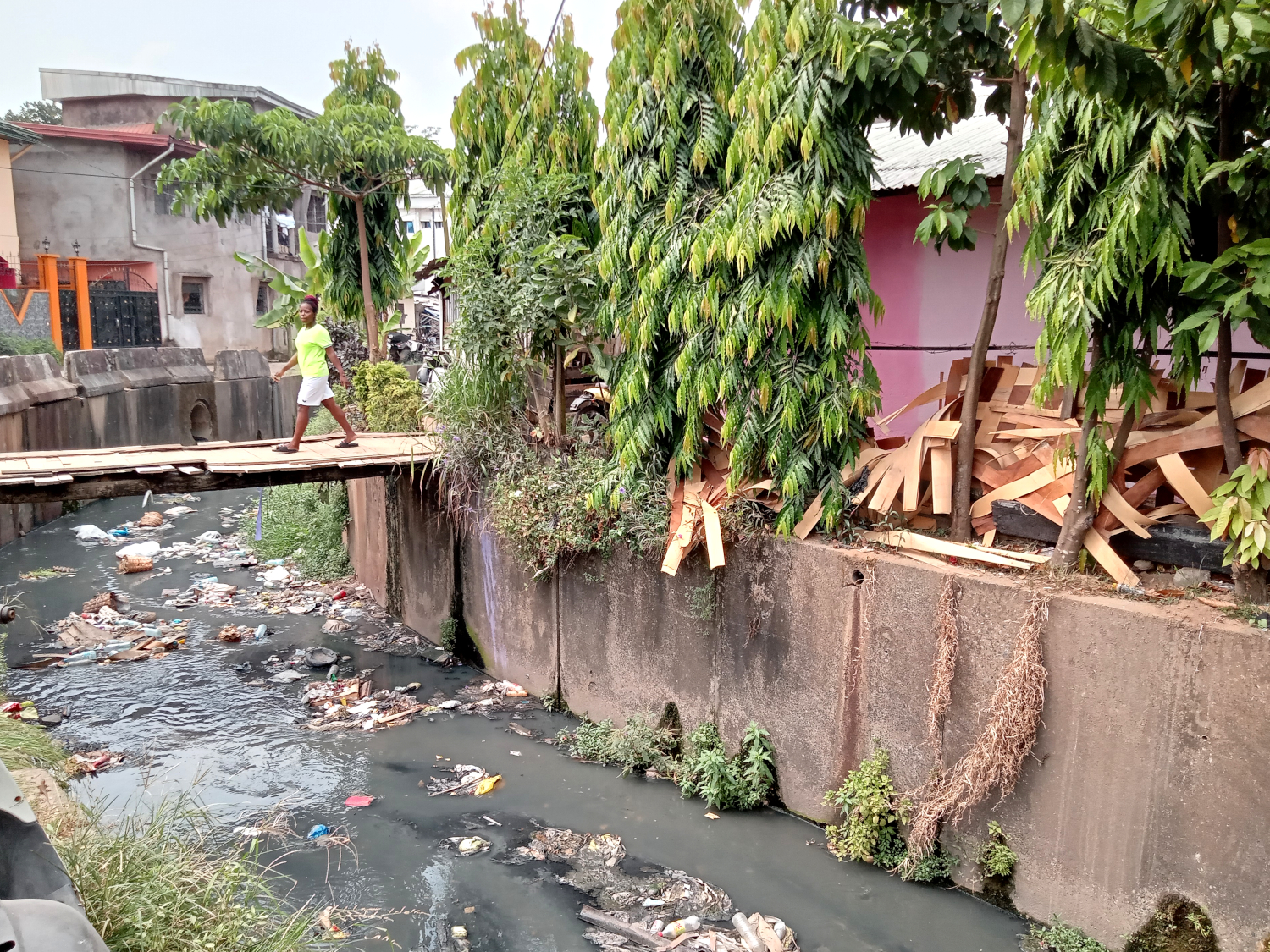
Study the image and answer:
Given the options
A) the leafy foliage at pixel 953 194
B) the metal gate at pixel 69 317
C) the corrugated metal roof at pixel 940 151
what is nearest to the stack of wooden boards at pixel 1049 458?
the leafy foliage at pixel 953 194

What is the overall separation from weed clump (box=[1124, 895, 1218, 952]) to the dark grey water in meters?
0.64

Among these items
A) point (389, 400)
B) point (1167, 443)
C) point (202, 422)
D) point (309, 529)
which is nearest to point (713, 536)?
point (1167, 443)

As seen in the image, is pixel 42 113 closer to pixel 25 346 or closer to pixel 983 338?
pixel 25 346

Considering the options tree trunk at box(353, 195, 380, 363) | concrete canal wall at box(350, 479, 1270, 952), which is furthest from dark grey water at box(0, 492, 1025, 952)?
tree trunk at box(353, 195, 380, 363)

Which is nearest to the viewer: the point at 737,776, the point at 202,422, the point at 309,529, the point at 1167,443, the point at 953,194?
the point at 1167,443

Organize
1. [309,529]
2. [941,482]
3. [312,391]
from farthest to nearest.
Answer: [309,529]
[312,391]
[941,482]

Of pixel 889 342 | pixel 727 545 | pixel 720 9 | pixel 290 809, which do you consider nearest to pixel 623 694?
pixel 727 545

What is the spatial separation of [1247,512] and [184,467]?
703 centimetres

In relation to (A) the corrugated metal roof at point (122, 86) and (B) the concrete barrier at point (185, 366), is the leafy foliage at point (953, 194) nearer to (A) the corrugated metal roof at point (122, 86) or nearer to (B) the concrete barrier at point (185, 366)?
(B) the concrete barrier at point (185, 366)

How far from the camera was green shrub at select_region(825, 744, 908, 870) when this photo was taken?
568 cm

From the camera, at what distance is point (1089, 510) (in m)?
5.12

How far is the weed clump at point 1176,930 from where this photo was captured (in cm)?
443

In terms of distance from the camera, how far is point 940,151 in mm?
8125

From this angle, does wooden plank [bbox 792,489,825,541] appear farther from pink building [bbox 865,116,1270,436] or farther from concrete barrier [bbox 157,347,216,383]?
concrete barrier [bbox 157,347,216,383]
